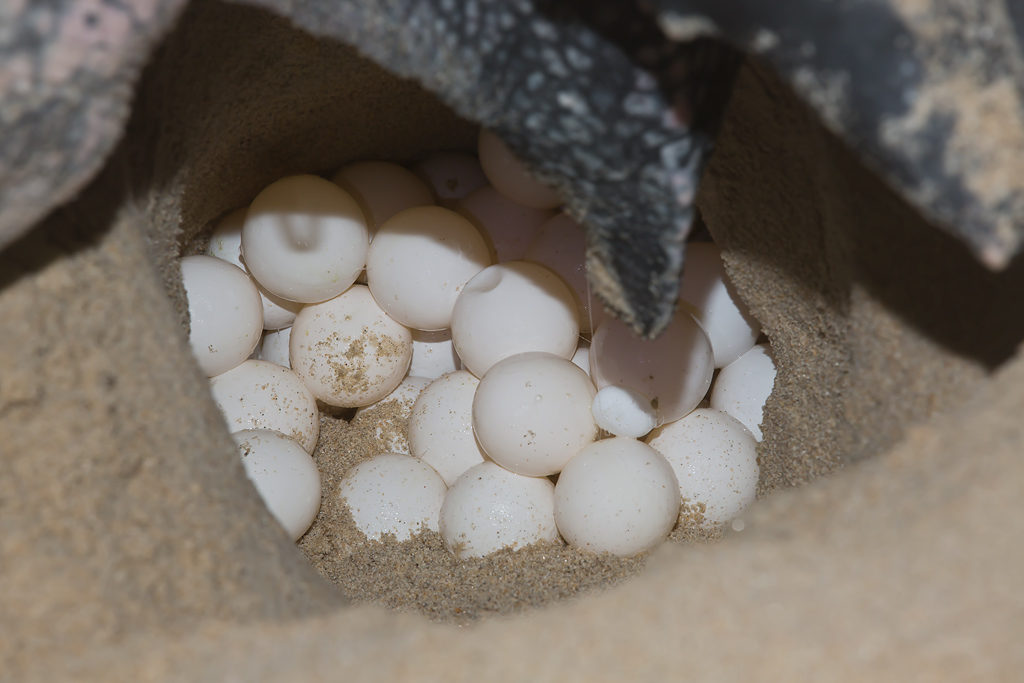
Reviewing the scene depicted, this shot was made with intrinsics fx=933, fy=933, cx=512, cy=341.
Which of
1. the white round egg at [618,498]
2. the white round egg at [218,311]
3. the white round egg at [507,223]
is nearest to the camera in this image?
the white round egg at [618,498]

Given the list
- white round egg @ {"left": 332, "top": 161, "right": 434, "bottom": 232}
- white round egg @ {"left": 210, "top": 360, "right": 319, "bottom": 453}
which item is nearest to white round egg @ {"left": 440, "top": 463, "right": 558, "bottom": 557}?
white round egg @ {"left": 210, "top": 360, "right": 319, "bottom": 453}

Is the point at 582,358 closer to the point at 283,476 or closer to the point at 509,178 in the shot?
the point at 509,178

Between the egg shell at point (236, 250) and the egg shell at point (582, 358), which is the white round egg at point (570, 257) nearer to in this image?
the egg shell at point (582, 358)

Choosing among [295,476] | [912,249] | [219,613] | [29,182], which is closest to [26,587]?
[219,613]

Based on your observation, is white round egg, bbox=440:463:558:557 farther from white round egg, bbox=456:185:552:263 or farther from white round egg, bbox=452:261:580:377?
white round egg, bbox=456:185:552:263

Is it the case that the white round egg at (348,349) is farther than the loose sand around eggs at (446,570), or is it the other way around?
the white round egg at (348,349)

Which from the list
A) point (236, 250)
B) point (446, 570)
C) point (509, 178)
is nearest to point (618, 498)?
point (446, 570)

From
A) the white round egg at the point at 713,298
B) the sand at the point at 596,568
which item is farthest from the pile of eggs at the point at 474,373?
the sand at the point at 596,568

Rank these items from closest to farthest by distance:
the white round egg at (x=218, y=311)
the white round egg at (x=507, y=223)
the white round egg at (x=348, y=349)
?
the white round egg at (x=218, y=311), the white round egg at (x=348, y=349), the white round egg at (x=507, y=223)
